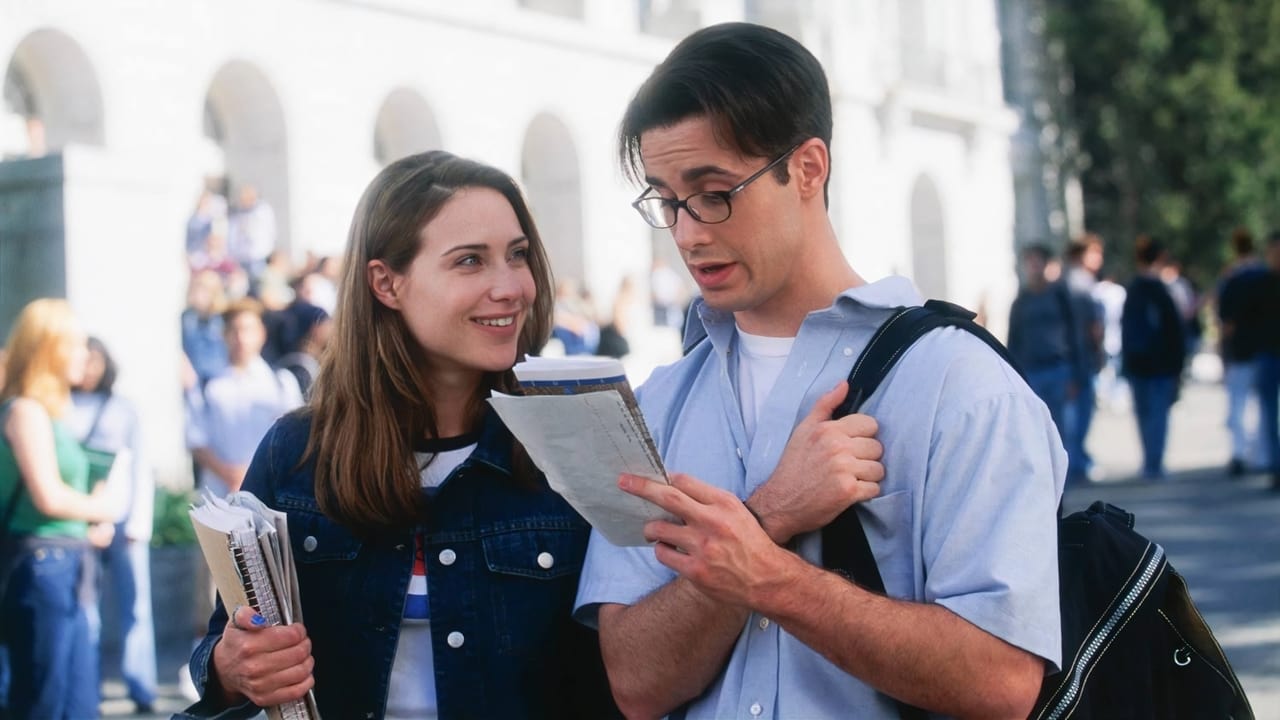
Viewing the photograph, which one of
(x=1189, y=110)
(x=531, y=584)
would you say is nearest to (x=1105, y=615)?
(x=531, y=584)

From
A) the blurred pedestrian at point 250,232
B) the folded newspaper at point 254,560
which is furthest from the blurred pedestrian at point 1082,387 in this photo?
the folded newspaper at point 254,560

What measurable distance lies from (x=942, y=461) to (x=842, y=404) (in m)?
0.18

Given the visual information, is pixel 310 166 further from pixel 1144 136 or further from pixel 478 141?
pixel 1144 136

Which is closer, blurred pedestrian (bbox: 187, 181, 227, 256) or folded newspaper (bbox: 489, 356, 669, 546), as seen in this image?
folded newspaper (bbox: 489, 356, 669, 546)

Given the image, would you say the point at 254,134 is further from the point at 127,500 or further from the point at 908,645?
the point at 908,645

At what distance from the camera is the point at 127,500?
7082 mm

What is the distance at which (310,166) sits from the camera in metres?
17.5

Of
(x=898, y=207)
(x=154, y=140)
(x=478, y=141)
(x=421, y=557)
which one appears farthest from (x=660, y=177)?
(x=898, y=207)

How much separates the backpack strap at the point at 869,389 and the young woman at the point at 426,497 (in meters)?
0.87

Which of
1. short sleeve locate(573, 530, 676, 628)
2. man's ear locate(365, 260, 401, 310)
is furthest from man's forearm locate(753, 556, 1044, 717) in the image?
man's ear locate(365, 260, 401, 310)

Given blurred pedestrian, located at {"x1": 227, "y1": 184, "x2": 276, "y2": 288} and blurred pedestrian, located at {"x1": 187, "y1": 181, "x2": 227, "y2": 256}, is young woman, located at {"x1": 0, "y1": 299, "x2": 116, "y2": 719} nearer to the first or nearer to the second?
blurred pedestrian, located at {"x1": 187, "y1": 181, "x2": 227, "y2": 256}

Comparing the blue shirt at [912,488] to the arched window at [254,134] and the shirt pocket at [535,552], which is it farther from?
the arched window at [254,134]

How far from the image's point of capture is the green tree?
3466 cm

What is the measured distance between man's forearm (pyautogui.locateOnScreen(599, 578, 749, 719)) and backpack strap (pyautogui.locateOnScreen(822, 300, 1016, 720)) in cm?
18
